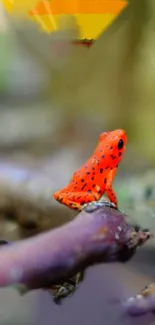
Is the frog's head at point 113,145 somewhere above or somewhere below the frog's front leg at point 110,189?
above

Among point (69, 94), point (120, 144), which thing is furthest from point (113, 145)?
point (69, 94)

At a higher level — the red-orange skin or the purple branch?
the red-orange skin

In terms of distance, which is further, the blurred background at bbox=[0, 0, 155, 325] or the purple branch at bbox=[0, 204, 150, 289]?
the blurred background at bbox=[0, 0, 155, 325]

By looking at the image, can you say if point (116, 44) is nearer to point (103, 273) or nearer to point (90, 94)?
point (90, 94)

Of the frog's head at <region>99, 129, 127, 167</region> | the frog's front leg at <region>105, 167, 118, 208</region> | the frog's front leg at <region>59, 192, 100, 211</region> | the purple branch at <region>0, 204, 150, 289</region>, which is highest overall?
the frog's head at <region>99, 129, 127, 167</region>

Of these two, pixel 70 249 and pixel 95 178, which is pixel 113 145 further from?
pixel 70 249
